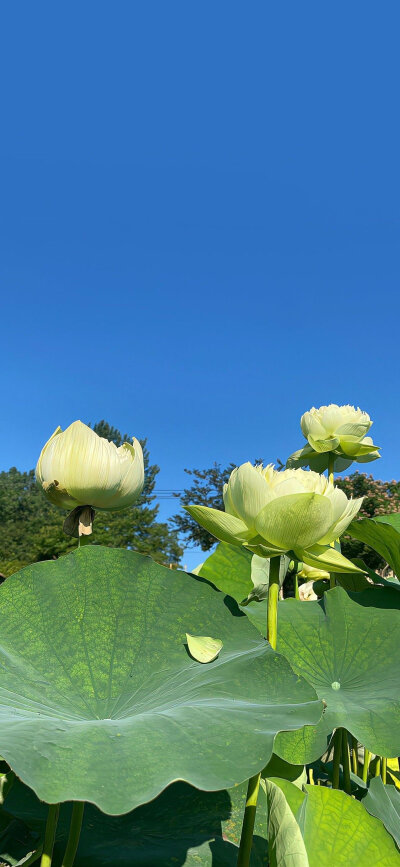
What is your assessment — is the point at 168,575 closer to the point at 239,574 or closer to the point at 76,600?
the point at 76,600

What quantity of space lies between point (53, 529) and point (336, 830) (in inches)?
606

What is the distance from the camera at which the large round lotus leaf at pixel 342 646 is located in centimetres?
76

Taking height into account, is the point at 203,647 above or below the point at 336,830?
above

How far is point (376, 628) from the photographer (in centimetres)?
81

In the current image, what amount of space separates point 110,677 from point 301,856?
247 mm

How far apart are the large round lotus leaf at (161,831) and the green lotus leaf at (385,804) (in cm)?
13

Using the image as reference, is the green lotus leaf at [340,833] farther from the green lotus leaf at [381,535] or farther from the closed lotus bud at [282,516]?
the green lotus leaf at [381,535]

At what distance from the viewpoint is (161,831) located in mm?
647

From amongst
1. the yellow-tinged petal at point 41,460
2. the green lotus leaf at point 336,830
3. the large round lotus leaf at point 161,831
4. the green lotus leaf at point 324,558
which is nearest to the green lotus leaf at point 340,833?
the green lotus leaf at point 336,830

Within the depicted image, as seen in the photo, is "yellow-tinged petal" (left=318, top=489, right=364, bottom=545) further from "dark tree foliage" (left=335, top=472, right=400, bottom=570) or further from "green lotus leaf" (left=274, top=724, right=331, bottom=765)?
"dark tree foliage" (left=335, top=472, right=400, bottom=570)

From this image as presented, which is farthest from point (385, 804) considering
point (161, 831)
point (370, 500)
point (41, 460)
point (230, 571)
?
point (370, 500)

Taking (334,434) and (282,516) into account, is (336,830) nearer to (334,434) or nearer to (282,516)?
(282,516)

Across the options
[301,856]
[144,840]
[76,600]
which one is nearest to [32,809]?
[144,840]

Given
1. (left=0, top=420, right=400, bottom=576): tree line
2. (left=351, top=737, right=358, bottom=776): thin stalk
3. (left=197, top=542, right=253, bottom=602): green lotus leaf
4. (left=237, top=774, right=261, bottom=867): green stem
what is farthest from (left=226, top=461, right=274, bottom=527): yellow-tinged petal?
(left=0, top=420, right=400, bottom=576): tree line
